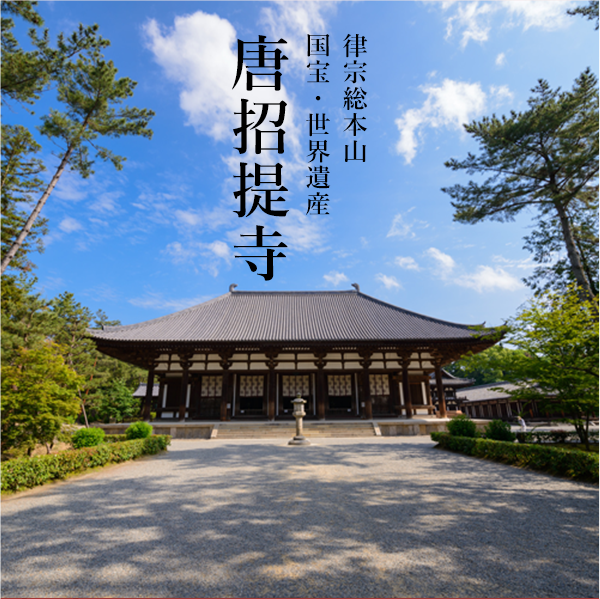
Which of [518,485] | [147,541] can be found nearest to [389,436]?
[518,485]

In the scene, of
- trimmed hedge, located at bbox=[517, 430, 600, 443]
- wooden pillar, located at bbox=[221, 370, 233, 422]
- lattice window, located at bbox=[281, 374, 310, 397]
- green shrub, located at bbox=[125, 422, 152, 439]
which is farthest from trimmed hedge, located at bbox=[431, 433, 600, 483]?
wooden pillar, located at bbox=[221, 370, 233, 422]

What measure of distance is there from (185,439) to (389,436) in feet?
30.3

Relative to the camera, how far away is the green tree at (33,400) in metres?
7.56

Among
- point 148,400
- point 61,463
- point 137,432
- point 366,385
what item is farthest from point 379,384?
point 61,463

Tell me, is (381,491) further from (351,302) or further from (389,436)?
(351,302)

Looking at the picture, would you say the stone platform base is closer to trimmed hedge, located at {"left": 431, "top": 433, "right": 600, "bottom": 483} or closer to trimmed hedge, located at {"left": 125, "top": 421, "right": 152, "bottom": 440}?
trimmed hedge, located at {"left": 125, "top": 421, "right": 152, "bottom": 440}

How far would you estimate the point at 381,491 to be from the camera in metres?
5.95

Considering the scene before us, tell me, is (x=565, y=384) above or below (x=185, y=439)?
above

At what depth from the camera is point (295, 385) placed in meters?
19.2

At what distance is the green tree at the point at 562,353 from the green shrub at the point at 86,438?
1141 cm

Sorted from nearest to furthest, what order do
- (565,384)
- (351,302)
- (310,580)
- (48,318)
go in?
(310,580), (565,384), (48,318), (351,302)

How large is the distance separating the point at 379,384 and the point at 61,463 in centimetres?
1541

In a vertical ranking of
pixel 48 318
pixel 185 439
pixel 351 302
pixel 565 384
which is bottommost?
pixel 185 439

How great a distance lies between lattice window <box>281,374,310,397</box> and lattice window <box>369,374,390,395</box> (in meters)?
3.71
